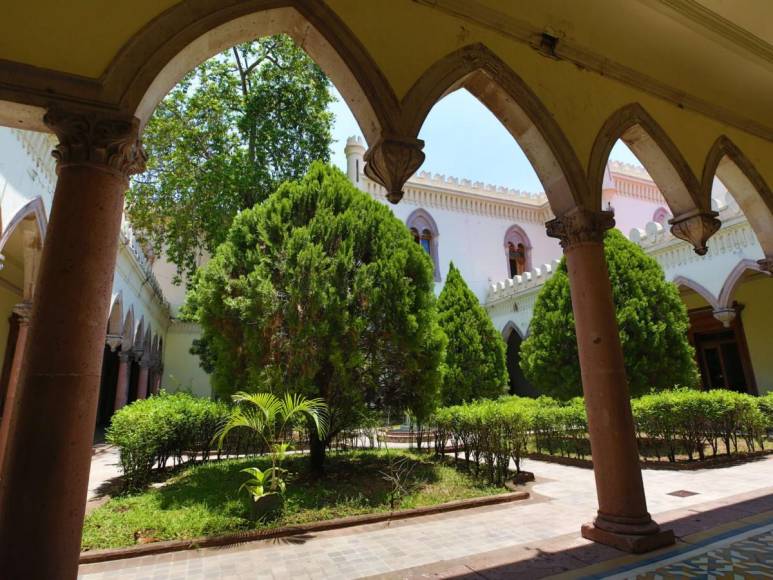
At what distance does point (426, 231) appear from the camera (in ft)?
70.3

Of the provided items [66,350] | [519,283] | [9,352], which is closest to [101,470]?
[9,352]

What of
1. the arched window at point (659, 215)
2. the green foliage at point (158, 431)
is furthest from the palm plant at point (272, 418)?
the arched window at point (659, 215)

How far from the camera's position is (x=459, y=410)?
330 inches

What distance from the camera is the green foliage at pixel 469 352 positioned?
12797mm

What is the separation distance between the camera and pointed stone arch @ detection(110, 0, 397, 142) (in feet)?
9.04

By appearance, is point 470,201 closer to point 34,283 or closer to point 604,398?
point 34,283

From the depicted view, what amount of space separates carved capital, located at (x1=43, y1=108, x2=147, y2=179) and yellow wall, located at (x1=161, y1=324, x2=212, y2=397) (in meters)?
21.0

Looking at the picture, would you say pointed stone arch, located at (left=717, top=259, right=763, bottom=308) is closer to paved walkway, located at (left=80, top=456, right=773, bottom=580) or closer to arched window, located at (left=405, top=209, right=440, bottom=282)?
paved walkway, located at (left=80, top=456, right=773, bottom=580)

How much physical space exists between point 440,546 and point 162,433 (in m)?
5.09

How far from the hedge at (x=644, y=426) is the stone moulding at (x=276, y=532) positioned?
A: 1.24 meters

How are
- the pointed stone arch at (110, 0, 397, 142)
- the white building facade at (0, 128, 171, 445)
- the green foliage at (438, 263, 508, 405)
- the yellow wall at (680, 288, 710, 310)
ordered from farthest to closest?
the yellow wall at (680, 288, 710, 310), the green foliage at (438, 263, 508, 405), the white building facade at (0, 128, 171, 445), the pointed stone arch at (110, 0, 397, 142)

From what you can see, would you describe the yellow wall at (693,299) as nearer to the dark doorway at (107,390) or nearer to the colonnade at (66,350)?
the colonnade at (66,350)

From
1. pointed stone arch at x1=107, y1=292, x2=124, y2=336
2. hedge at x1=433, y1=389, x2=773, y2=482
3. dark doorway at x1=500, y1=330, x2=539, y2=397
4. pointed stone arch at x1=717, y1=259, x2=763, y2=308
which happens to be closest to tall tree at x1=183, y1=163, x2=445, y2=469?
hedge at x1=433, y1=389, x2=773, y2=482

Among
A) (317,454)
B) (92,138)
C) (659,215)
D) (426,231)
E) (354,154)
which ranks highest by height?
(354,154)
